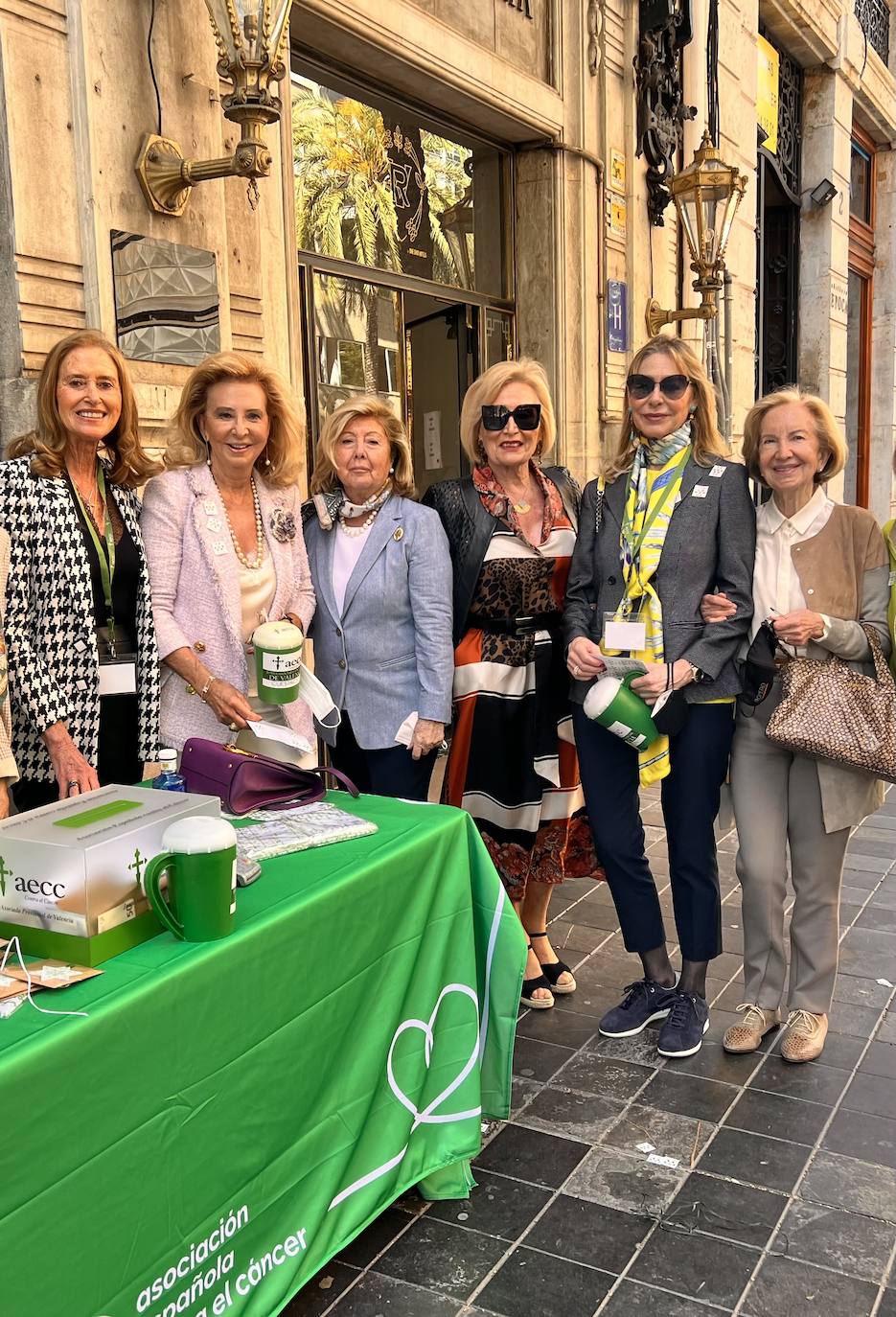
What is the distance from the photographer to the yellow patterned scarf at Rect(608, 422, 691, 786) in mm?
3258

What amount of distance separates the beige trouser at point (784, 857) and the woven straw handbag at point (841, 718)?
0.41ft

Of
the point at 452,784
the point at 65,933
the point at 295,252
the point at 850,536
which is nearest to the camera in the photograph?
the point at 65,933

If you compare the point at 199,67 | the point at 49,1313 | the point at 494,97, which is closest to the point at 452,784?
the point at 49,1313

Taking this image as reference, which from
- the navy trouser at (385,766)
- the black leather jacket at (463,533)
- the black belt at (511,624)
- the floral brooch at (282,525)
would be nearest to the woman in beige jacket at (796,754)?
the black belt at (511,624)

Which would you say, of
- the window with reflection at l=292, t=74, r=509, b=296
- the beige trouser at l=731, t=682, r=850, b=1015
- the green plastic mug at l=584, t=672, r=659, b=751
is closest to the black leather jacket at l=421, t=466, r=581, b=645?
the green plastic mug at l=584, t=672, r=659, b=751

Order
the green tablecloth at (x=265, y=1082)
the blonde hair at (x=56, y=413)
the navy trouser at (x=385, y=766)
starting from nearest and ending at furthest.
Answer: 1. the green tablecloth at (x=265, y=1082)
2. the blonde hair at (x=56, y=413)
3. the navy trouser at (x=385, y=766)

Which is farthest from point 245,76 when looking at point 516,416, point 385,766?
point 385,766

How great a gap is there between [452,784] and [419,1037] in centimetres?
125

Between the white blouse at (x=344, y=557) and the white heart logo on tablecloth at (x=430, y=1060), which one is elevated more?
the white blouse at (x=344, y=557)

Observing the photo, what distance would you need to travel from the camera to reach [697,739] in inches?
129

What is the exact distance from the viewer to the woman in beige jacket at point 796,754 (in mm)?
3133

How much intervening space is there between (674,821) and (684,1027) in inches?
24.0

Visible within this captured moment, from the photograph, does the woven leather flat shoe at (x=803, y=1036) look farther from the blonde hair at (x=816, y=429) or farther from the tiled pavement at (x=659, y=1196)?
the blonde hair at (x=816, y=429)

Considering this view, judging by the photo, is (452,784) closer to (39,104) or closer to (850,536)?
(850,536)
